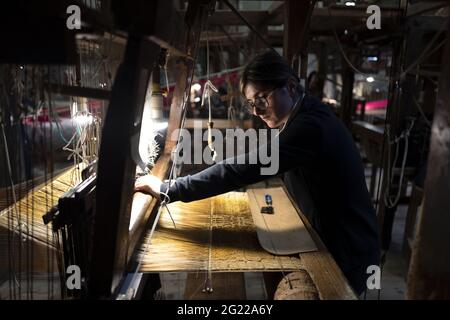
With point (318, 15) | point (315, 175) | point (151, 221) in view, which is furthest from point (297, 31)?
point (151, 221)

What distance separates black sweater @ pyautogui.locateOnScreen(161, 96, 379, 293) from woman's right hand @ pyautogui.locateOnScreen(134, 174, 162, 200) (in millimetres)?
46

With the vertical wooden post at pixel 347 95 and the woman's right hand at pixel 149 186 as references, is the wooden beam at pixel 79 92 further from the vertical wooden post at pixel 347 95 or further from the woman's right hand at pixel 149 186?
the vertical wooden post at pixel 347 95

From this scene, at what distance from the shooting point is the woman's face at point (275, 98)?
2.08 m

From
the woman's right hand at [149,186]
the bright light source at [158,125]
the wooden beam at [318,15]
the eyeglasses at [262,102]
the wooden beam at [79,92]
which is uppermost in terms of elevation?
the wooden beam at [318,15]

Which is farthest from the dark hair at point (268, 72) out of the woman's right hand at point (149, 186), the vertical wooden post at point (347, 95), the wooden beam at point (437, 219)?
the vertical wooden post at point (347, 95)

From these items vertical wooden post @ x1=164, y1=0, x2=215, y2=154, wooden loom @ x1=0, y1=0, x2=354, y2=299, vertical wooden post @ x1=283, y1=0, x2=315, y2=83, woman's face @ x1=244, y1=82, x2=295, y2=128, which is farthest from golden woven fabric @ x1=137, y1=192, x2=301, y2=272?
vertical wooden post @ x1=283, y1=0, x2=315, y2=83

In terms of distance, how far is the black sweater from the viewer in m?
1.92

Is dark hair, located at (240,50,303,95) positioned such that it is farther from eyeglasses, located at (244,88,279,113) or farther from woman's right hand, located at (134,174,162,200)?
woman's right hand, located at (134,174,162,200)

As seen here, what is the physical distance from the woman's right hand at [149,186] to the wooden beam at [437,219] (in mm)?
1309

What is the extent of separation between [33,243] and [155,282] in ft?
3.57

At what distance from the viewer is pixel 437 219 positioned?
108cm
